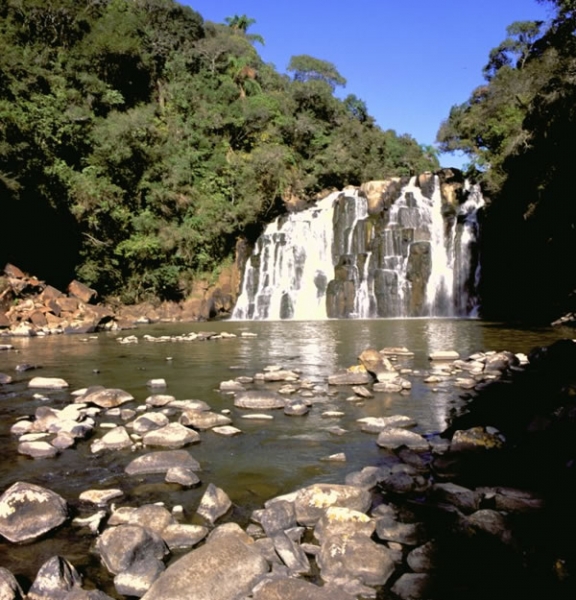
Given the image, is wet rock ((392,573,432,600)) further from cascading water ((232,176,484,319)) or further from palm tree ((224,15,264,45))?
palm tree ((224,15,264,45))

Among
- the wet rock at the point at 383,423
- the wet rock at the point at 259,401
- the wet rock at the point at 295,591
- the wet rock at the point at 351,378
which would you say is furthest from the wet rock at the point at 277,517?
the wet rock at the point at 351,378

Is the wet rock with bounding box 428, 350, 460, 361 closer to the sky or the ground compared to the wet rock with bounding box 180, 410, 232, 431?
closer to the sky

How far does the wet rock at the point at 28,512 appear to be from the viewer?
3865mm

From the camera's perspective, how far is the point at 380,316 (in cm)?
2645

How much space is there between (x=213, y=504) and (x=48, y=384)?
6.55 meters

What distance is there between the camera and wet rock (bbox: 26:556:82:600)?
309 centimetres

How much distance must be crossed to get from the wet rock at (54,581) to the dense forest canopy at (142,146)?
73.4 ft

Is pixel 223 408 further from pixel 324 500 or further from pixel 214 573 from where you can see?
pixel 214 573

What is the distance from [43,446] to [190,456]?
1.66 metres

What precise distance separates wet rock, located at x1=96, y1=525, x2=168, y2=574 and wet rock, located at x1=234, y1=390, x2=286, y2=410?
4.03 metres

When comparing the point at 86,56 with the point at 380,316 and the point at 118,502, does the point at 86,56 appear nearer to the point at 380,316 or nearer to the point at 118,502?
the point at 380,316

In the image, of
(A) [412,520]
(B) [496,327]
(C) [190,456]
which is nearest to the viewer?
(A) [412,520]

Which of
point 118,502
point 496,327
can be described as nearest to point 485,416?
point 118,502

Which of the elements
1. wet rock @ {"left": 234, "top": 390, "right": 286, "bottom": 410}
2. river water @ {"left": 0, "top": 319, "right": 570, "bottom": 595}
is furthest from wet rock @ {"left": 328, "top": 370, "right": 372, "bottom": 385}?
wet rock @ {"left": 234, "top": 390, "right": 286, "bottom": 410}
